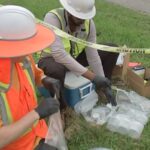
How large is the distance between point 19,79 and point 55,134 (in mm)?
613

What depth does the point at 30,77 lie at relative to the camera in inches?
105

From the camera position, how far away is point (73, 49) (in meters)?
4.12

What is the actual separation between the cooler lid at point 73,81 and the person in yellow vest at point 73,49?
70 millimetres

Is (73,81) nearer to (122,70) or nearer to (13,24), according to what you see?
(122,70)

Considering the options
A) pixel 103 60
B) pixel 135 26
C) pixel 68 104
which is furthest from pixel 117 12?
pixel 68 104

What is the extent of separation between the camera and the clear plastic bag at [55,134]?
2873mm

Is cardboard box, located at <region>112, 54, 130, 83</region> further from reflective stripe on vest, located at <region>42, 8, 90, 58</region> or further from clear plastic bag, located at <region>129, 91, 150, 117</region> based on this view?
reflective stripe on vest, located at <region>42, 8, 90, 58</region>

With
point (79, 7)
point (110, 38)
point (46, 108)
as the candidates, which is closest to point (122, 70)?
point (79, 7)

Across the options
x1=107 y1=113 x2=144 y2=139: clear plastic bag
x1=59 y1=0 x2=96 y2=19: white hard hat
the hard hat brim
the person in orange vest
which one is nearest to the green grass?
x1=107 y1=113 x2=144 y2=139: clear plastic bag

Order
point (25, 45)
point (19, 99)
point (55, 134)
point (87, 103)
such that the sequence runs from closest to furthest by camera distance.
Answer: point (25, 45) < point (19, 99) < point (55, 134) < point (87, 103)

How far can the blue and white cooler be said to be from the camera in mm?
3942

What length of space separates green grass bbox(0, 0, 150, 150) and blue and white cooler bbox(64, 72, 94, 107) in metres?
0.15

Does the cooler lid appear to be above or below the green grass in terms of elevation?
A: above

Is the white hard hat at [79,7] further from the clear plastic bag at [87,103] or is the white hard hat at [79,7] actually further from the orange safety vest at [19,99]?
the orange safety vest at [19,99]
